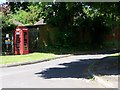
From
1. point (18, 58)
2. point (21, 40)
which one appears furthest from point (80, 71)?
point (21, 40)

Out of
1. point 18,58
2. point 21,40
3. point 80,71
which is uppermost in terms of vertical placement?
point 21,40

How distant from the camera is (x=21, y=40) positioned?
3328 cm

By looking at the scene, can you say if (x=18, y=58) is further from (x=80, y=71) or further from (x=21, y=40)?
(x=80, y=71)

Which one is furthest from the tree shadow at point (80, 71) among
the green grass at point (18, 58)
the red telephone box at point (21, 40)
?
the red telephone box at point (21, 40)

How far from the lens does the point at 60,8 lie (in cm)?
1880

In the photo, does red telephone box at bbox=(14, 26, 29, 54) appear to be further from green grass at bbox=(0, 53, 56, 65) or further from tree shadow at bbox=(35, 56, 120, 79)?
tree shadow at bbox=(35, 56, 120, 79)

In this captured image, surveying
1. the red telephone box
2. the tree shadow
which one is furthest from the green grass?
the tree shadow

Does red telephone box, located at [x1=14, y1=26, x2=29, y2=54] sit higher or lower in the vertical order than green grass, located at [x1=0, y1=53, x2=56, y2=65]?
higher

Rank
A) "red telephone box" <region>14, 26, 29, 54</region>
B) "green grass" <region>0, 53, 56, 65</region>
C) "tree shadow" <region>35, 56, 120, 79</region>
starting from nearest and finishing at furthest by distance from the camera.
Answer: "tree shadow" <region>35, 56, 120, 79</region>, "green grass" <region>0, 53, 56, 65</region>, "red telephone box" <region>14, 26, 29, 54</region>

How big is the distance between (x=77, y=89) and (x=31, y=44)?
26499 mm

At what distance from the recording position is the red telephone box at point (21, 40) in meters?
33.2

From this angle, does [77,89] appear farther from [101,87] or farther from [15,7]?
[15,7]

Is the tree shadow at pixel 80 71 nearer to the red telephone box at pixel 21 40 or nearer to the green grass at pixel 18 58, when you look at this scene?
the green grass at pixel 18 58

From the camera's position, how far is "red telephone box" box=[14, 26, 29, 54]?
33219 millimetres
